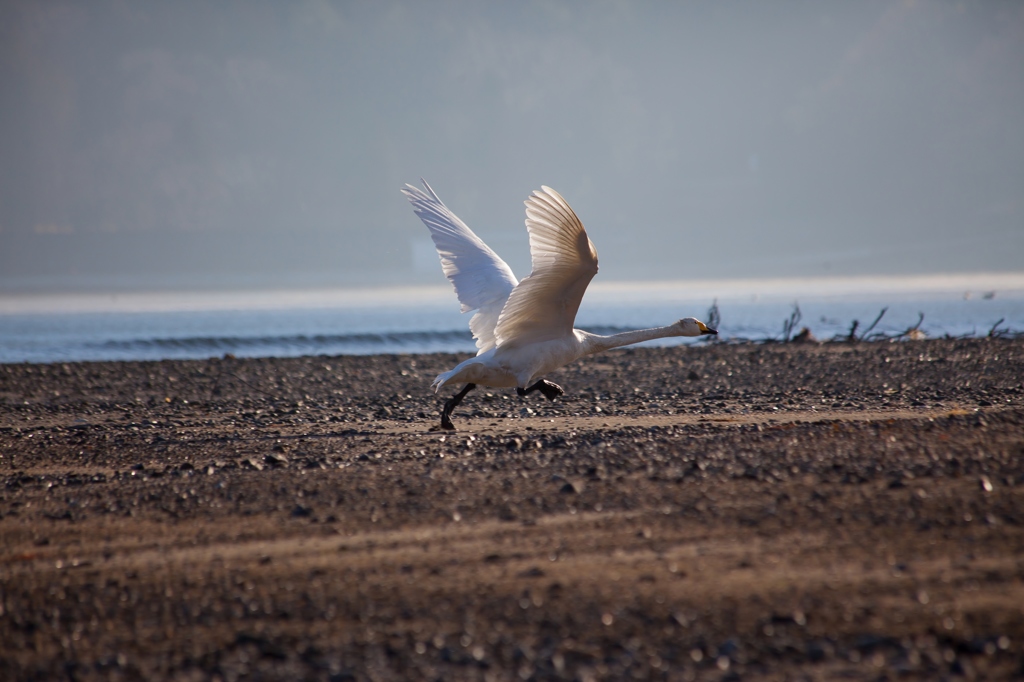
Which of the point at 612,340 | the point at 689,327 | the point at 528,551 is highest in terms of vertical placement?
the point at 689,327

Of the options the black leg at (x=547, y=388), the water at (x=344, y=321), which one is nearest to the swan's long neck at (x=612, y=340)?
the black leg at (x=547, y=388)

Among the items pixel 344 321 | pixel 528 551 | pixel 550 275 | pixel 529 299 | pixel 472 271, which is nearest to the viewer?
pixel 528 551

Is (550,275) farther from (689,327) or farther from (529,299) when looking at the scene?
(689,327)

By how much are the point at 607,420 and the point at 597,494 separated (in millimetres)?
3978

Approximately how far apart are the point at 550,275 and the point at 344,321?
92.7ft

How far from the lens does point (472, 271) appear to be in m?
11.3

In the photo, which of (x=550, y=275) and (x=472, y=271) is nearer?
(x=550, y=275)

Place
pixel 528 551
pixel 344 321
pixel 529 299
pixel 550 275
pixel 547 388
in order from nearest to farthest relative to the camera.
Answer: pixel 528 551 < pixel 550 275 < pixel 529 299 < pixel 547 388 < pixel 344 321

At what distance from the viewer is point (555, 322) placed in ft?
33.0

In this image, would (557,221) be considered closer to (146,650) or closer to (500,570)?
(500,570)

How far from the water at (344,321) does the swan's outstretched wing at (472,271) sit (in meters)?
12.8

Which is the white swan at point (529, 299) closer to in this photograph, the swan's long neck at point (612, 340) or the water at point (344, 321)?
the swan's long neck at point (612, 340)

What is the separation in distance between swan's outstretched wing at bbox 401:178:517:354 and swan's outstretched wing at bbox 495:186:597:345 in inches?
27.2

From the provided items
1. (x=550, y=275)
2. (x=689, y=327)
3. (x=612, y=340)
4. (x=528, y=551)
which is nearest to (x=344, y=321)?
(x=689, y=327)
